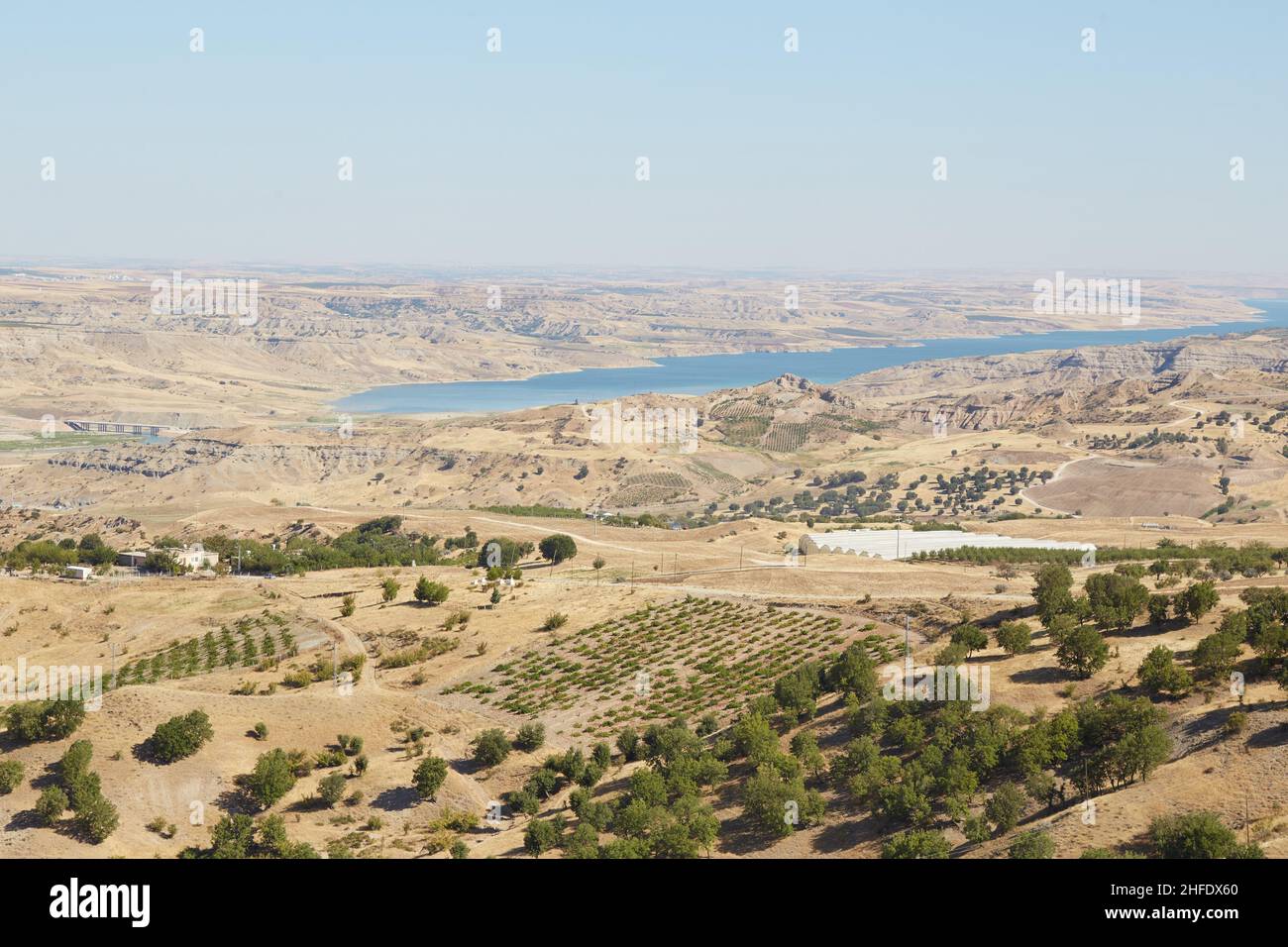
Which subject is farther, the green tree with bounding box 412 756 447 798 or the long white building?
the long white building

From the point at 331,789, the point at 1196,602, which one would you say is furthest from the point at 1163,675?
the point at 331,789

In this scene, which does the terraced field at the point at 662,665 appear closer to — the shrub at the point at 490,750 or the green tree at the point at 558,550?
the shrub at the point at 490,750

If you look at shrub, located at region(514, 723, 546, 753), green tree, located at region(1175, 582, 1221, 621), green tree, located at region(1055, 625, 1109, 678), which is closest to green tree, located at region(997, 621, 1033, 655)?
green tree, located at region(1055, 625, 1109, 678)

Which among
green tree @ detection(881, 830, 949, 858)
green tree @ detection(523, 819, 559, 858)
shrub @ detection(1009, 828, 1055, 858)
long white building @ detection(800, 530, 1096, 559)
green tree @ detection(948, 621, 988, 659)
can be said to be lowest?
green tree @ detection(523, 819, 559, 858)

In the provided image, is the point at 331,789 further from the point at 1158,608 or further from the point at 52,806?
the point at 1158,608

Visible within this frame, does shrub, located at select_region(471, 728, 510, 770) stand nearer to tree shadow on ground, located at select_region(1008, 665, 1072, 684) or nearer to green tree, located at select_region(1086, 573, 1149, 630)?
tree shadow on ground, located at select_region(1008, 665, 1072, 684)

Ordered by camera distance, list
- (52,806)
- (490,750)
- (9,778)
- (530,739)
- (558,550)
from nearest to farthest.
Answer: (52,806) < (9,778) < (490,750) < (530,739) < (558,550)

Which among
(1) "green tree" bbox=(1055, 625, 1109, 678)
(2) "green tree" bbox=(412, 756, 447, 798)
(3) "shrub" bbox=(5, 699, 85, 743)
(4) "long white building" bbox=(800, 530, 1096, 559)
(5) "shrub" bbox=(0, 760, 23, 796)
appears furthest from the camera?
(4) "long white building" bbox=(800, 530, 1096, 559)

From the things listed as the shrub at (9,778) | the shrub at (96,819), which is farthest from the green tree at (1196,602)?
the shrub at (9,778)
